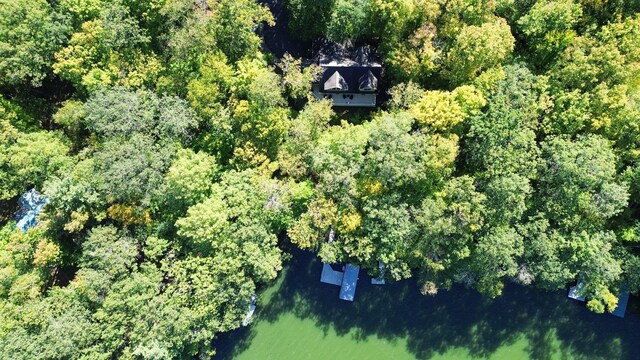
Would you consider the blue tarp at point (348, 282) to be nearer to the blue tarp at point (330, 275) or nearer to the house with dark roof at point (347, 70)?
the blue tarp at point (330, 275)

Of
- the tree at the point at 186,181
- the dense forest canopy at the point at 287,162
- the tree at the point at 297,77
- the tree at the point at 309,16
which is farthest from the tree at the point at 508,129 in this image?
the tree at the point at 186,181

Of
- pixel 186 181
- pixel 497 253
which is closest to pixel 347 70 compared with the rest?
pixel 186 181

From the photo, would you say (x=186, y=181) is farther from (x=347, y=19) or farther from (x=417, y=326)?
(x=417, y=326)

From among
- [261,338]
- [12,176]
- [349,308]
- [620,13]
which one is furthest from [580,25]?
[12,176]

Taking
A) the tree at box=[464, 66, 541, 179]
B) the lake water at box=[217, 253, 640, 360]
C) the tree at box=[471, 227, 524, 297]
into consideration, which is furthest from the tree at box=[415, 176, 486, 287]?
→ the lake water at box=[217, 253, 640, 360]

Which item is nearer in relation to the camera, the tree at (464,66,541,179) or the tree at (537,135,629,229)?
the tree at (537,135,629,229)

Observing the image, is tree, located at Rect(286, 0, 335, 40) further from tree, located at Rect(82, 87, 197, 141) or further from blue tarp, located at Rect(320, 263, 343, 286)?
blue tarp, located at Rect(320, 263, 343, 286)
